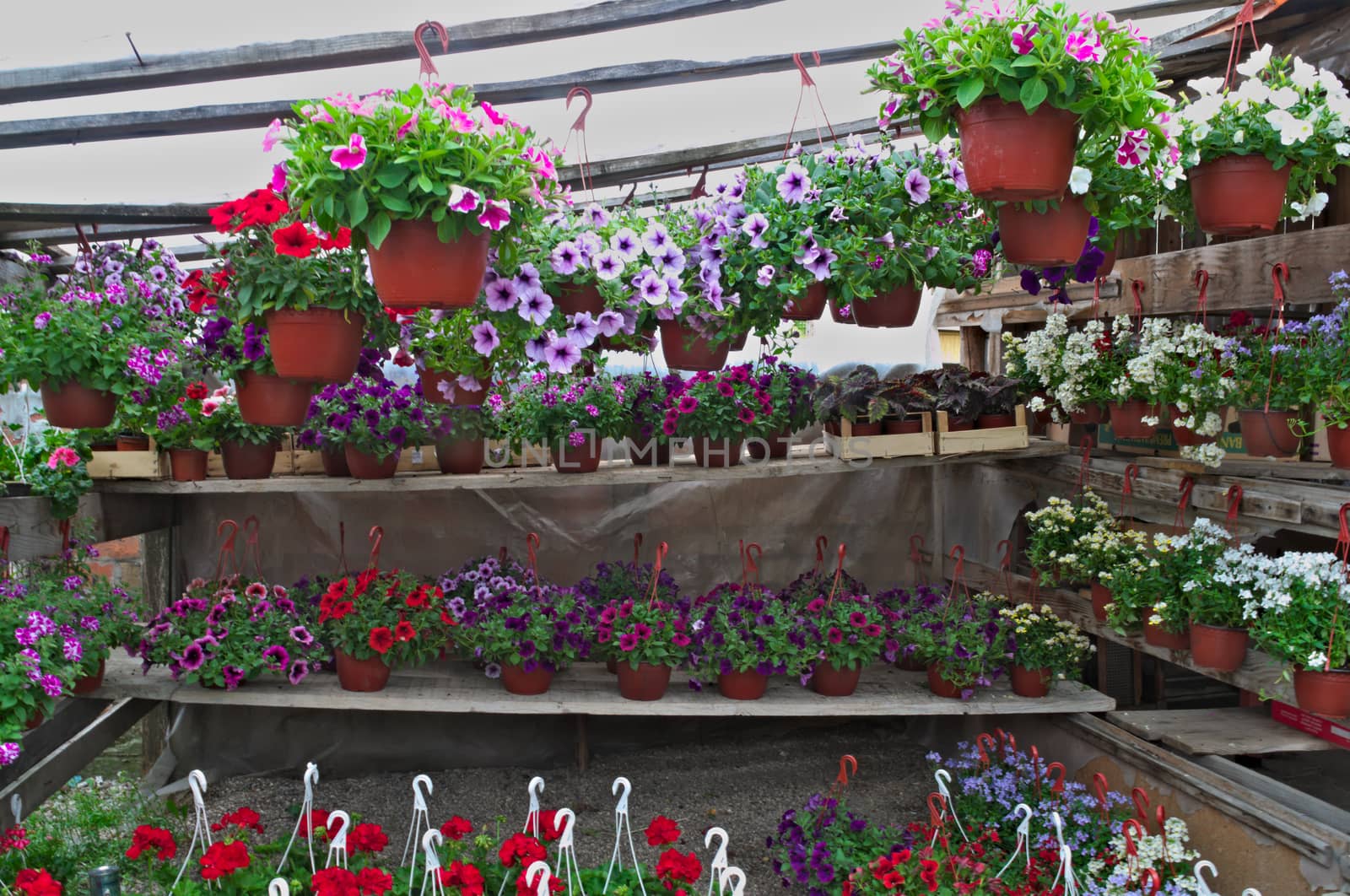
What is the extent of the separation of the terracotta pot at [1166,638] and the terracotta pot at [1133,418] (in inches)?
23.9

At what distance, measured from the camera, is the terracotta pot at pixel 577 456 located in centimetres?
369

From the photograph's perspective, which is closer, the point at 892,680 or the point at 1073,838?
the point at 1073,838

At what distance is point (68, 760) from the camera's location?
3568mm

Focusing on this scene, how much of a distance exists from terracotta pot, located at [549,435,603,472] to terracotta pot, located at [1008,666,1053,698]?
5.63 feet

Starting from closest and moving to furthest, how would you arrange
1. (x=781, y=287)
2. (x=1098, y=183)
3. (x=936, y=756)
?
(x=1098, y=183)
(x=781, y=287)
(x=936, y=756)

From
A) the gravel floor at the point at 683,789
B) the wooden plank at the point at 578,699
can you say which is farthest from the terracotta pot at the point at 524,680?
the gravel floor at the point at 683,789

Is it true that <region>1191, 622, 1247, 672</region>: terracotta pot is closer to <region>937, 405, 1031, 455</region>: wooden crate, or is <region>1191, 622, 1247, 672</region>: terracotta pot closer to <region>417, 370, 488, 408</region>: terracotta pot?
<region>937, 405, 1031, 455</region>: wooden crate

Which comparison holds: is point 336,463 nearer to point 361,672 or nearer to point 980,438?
point 361,672

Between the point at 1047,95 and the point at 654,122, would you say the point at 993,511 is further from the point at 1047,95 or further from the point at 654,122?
the point at 1047,95

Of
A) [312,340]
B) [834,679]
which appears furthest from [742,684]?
[312,340]

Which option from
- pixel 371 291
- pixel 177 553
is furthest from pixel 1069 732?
pixel 177 553

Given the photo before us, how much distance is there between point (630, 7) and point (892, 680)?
2.62 metres

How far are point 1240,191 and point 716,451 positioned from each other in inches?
72.4

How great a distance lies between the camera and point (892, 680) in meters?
4.00
